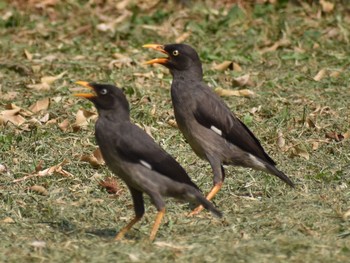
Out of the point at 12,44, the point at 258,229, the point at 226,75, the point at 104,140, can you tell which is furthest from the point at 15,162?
the point at 12,44

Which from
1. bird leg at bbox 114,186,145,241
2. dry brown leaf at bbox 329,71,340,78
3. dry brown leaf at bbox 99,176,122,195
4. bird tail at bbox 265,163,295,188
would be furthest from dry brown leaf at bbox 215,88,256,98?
bird leg at bbox 114,186,145,241

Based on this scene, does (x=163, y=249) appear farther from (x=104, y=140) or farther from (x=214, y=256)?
(x=104, y=140)

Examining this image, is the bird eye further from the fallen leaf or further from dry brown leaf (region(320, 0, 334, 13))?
dry brown leaf (region(320, 0, 334, 13))

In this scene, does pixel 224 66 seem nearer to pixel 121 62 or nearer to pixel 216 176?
pixel 121 62

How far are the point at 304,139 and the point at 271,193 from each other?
154cm

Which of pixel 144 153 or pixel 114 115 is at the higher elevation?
pixel 114 115

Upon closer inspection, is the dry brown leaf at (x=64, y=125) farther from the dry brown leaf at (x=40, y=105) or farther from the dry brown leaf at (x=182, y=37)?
the dry brown leaf at (x=182, y=37)

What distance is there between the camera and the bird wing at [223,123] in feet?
28.0

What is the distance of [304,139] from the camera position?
9875 millimetres

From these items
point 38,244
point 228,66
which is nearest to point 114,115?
point 38,244

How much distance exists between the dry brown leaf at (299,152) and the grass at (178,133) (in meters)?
0.01

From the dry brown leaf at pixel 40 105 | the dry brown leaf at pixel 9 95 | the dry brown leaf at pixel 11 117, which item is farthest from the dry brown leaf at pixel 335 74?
the dry brown leaf at pixel 11 117

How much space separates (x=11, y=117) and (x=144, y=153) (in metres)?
3.34

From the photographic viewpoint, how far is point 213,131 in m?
8.63
